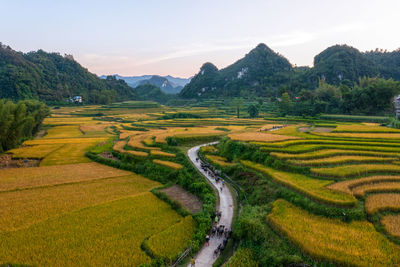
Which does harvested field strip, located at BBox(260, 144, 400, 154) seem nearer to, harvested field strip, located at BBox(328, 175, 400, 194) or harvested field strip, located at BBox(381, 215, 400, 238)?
harvested field strip, located at BBox(328, 175, 400, 194)

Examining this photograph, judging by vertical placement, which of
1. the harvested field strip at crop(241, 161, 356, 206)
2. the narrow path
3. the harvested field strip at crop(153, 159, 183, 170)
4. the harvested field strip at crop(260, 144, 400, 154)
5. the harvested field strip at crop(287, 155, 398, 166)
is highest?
the harvested field strip at crop(260, 144, 400, 154)

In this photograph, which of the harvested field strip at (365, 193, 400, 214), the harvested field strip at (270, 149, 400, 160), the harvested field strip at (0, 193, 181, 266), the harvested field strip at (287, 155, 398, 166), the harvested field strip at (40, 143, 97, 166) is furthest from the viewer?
the harvested field strip at (40, 143, 97, 166)

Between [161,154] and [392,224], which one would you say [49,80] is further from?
[392,224]

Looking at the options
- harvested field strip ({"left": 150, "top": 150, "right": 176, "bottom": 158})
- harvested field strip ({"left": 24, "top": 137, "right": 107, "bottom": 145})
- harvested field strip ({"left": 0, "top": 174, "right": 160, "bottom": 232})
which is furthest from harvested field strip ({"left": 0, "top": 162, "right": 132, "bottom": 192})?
harvested field strip ({"left": 24, "top": 137, "right": 107, "bottom": 145})

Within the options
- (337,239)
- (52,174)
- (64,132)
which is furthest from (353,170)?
(64,132)

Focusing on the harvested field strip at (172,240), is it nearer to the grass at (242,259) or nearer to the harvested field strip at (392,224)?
the grass at (242,259)

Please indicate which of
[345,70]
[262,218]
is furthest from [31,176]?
[345,70]
